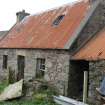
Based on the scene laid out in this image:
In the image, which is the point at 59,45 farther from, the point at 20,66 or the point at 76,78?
the point at 20,66

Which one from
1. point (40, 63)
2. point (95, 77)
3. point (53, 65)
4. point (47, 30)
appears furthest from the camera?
point (47, 30)

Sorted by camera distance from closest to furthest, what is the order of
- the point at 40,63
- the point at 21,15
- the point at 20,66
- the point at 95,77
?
the point at 95,77, the point at 40,63, the point at 20,66, the point at 21,15

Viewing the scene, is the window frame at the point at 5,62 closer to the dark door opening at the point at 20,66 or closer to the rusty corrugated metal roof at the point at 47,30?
the rusty corrugated metal roof at the point at 47,30

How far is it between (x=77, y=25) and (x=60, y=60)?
2.27 meters

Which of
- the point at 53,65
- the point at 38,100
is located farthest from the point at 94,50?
the point at 38,100

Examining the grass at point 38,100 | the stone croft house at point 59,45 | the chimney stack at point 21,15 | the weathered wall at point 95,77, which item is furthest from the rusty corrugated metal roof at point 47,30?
the weathered wall at point 95,77

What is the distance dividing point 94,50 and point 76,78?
2.25 m

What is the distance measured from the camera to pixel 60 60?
16891mm

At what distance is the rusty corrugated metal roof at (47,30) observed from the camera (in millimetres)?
17781

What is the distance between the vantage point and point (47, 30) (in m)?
20.4

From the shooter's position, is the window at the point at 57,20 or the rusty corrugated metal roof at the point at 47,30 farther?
the window at the point at 57,20

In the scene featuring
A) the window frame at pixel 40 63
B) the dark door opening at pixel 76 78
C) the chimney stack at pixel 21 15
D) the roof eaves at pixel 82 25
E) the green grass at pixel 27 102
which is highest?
the chimney stack at pixel 21 15

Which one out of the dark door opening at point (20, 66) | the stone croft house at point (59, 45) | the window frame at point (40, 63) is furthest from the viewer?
the dark door opening at point (20, 66)

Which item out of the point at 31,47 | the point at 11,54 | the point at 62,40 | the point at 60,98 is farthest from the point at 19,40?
the point at 60,98
